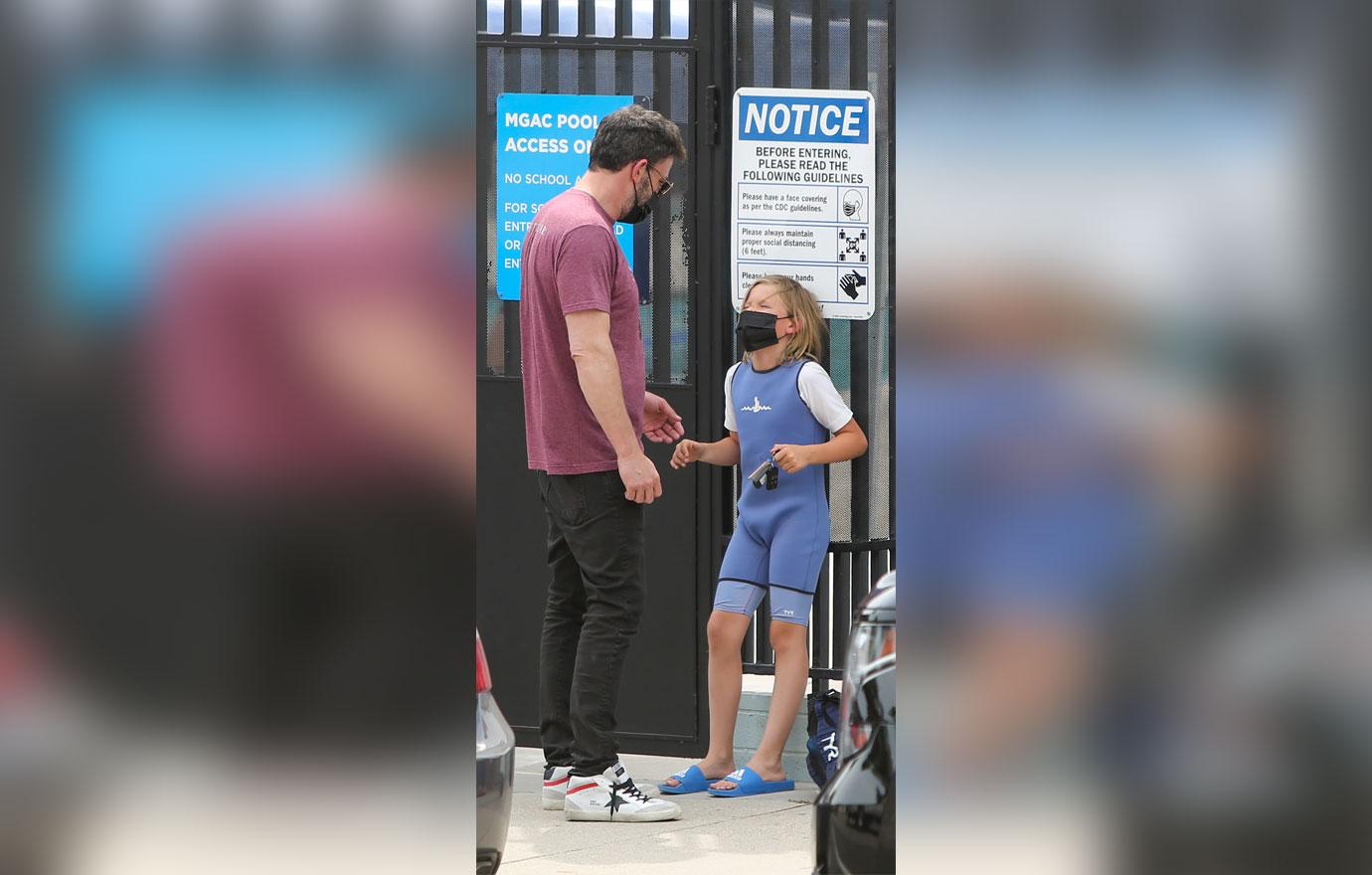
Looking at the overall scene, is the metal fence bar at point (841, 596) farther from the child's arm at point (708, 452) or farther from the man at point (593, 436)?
the man at point (593, 436)

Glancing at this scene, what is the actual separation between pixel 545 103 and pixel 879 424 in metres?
1.49

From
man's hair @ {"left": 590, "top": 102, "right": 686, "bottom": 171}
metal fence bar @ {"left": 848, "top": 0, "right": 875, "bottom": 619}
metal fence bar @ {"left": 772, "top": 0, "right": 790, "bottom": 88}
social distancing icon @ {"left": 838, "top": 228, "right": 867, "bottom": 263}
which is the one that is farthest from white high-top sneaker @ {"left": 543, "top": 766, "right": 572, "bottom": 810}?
metal fence bar @ {"left": 772, "top": 0, "right": 790, "bottom": 88}

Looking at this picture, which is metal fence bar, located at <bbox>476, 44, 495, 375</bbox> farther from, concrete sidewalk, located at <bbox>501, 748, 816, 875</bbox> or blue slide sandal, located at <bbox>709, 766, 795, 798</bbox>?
blue slide sandal, located at <bbox>709, 766, 795, 798</bbox>

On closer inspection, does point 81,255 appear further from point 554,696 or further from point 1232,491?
point 554,696

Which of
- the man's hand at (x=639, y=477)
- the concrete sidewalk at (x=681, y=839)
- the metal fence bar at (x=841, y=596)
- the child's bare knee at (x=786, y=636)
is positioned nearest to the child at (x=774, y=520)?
the child's bare knee at (x=786, y=636)

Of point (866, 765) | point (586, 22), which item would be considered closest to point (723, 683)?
point (586, 22)

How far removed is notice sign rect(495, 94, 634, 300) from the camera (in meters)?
5.24

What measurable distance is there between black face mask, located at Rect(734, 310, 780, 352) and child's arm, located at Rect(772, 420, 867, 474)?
31 cm

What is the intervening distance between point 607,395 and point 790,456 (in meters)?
0.85

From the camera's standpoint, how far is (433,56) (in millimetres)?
1726

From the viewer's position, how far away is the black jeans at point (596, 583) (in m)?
4.21

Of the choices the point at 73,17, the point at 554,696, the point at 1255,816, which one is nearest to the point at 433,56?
the point at 73,17

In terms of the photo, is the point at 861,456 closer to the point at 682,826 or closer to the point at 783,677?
the point at 783,677

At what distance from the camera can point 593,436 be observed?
13.9 ft
